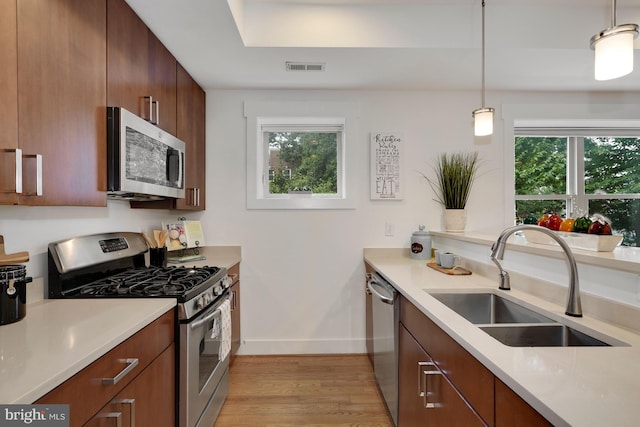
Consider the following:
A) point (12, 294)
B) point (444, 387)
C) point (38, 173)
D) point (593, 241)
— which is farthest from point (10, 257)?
point (593, 241)

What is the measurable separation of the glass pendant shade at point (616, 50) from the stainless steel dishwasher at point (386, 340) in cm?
137

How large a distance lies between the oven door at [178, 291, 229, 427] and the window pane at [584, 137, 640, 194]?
3.48 metres

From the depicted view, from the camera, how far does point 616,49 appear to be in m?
1.27

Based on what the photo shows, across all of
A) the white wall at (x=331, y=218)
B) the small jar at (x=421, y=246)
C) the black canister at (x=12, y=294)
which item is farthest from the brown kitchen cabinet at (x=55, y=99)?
the small jar at (x=421, y=246)

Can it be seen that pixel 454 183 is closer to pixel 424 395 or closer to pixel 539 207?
pixel 539 207

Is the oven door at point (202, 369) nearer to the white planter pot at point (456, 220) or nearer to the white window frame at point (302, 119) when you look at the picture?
the white window frame at point (302, 119)

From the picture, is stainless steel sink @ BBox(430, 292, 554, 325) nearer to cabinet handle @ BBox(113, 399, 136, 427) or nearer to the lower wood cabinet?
the lower wood cabinet

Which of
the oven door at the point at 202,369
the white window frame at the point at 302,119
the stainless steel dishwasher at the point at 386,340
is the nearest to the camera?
the oven door at the point at 202,369

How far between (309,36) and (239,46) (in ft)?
1.49

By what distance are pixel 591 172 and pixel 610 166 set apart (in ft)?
0.62

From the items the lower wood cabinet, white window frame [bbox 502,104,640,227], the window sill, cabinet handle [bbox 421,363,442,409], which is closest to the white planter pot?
white window frame [bbox 502,104,640,227]

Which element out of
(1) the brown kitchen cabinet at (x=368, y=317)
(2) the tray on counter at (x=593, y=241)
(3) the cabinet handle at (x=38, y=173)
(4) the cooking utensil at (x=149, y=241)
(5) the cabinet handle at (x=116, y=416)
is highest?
(3) the cabinet handle at (x=38, y=173)

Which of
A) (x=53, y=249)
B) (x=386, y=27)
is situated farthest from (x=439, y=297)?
(x=53, y=249)

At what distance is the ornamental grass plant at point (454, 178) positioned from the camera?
9.12 feet
